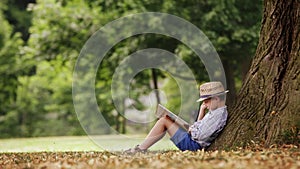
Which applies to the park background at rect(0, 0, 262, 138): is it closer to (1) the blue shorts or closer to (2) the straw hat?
(2) the straw hat

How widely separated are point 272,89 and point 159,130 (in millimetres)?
1658

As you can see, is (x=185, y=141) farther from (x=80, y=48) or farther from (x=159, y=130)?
(x=80, y=48)

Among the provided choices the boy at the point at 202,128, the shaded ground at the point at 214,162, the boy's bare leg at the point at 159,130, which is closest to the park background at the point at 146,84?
the shaded ground at the point at 214,162

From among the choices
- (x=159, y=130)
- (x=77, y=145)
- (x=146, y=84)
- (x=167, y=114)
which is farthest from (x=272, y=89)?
(x=146, y=84)

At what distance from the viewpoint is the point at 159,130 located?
30.9 ft

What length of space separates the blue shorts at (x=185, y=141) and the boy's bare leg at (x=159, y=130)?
85 millimetres

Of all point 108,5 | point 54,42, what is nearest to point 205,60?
point 108,5

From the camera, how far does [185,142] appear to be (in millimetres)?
9383

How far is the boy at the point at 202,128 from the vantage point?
9297mm

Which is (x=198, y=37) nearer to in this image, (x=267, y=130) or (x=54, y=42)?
(x=54, y=42)

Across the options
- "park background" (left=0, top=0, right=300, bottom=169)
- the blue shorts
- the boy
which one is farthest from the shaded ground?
the blue shorts

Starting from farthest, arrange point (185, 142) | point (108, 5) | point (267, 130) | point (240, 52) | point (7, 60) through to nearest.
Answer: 1. point (7, 60)
2. point (108, 5)
3. point (240, 52)
4. point (185, 142)
5. point (267, 130)

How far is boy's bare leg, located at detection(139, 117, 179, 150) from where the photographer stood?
9.40 m

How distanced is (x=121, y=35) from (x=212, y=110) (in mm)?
14462
